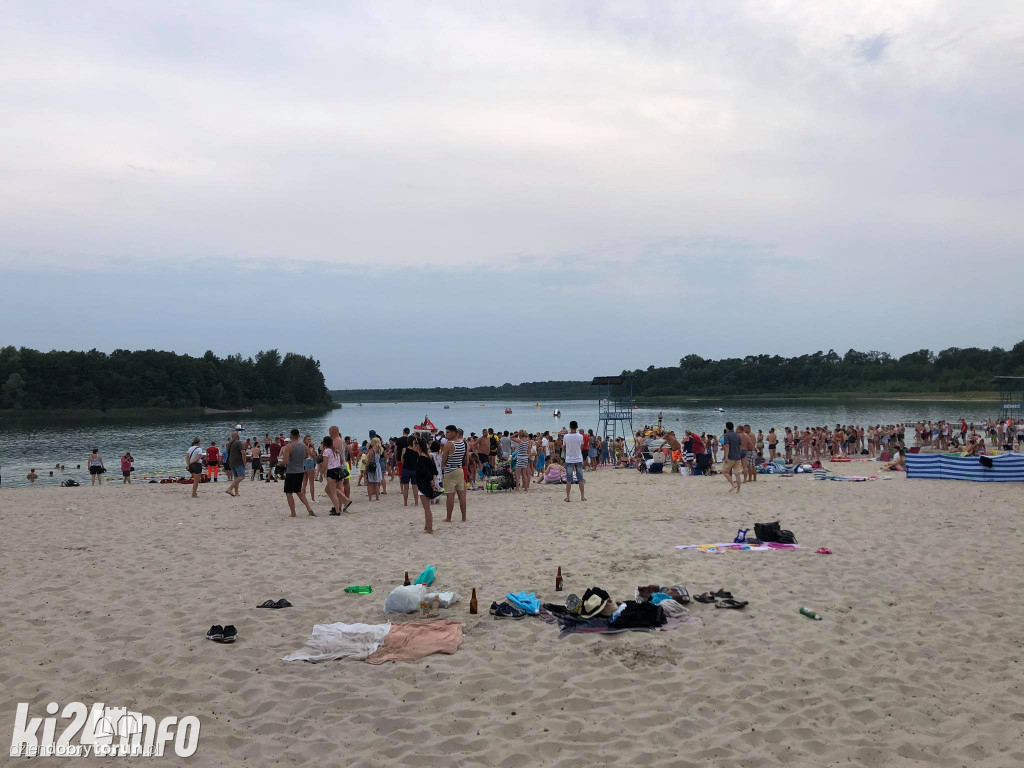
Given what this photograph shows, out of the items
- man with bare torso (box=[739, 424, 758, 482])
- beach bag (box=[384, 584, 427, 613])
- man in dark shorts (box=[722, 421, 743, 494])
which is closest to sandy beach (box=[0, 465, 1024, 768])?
beach bag (box=[384, 584, 427, 613])

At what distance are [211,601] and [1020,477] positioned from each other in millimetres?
15939

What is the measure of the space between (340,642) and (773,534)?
583 cm

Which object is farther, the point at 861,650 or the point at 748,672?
the point at 861,650

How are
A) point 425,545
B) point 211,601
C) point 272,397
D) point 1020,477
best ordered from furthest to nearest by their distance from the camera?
point 272,397
point 1020,477
point 425,545
point 211,601

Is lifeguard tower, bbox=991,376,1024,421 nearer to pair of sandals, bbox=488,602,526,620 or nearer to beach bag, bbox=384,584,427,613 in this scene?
pair of sandals, bbox=488,602,526,620

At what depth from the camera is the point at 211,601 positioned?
6.38m

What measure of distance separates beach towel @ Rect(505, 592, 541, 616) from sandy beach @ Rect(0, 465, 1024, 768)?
8.6 inches

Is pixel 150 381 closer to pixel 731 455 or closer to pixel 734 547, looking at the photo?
pixel 731 455

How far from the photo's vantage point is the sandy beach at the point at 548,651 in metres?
3.97

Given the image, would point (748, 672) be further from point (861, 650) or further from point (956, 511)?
point (956, 511)

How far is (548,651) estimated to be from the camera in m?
5.24

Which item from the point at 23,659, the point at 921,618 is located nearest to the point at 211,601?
the point at 23,659

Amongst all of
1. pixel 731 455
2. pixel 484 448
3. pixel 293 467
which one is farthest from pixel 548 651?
pixel 484 448

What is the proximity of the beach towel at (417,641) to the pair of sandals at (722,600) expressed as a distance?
228cm
